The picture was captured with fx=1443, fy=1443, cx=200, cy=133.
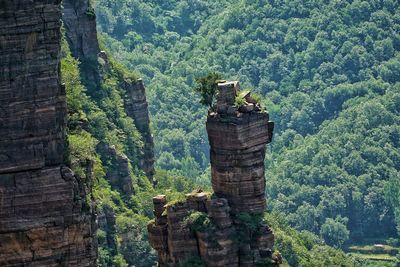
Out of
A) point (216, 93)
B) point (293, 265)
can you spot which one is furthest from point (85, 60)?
point (216, 93)

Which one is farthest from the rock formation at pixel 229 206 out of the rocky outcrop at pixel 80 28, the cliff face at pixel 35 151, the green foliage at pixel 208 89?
the rocky outcrop at pixel 80 28

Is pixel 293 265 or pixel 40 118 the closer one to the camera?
pixel 40 118

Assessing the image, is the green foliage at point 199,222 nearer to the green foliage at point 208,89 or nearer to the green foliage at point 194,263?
the green foliage at point 194,263

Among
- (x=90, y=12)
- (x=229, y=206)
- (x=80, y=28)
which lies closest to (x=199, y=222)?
(x=229, y=206)

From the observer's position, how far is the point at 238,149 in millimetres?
80312

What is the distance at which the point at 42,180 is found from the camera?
6688 cm

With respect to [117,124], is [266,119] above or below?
below

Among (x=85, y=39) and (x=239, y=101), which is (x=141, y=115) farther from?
(x=239, y=101)

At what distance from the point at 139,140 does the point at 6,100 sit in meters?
77.6

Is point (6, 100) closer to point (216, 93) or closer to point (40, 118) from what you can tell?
point (40, 118)

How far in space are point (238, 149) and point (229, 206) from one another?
3300 mm

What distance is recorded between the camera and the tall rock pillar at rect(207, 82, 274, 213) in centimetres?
8031

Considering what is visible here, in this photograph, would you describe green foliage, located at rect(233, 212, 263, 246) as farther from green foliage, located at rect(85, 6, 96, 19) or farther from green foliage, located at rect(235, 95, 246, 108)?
green foliage, located at rect(85, 6, 96, 19)

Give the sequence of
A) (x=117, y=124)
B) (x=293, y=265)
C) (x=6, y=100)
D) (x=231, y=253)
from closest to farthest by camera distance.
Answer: (x=6, y=100)
(x=231, y=253)
(x=293, y=265)
(x=117, y=124)
